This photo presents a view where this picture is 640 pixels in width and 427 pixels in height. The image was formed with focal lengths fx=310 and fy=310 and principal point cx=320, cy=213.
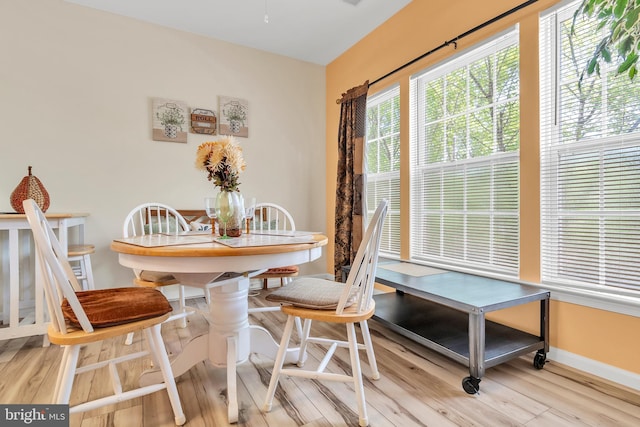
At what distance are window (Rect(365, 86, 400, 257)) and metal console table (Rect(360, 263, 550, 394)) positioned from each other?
75 cm

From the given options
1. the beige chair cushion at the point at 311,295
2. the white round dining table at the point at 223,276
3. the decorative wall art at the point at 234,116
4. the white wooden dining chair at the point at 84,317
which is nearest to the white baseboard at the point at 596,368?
the beige chair cushion at the point at 311,295

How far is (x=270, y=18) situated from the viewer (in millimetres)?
2859

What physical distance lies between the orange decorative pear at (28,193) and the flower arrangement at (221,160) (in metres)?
1.52

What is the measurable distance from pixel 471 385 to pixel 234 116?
305 centimetres

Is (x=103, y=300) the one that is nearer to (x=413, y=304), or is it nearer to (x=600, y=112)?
(x=413, y=304)

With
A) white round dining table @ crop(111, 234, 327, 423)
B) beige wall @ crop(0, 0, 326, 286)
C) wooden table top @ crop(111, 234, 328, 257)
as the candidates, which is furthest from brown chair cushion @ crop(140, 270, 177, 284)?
beige wall @ crop(0, 0, 326, 286)

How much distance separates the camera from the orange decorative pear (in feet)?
6.98

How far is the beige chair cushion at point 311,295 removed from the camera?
1.32m

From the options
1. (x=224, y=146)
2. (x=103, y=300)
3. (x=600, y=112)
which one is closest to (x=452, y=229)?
(x=600, y=112)

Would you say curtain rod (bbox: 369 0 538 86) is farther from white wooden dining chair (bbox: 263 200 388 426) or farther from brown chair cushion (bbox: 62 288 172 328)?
brown chair cushion (bbox: 62 288 172 328)

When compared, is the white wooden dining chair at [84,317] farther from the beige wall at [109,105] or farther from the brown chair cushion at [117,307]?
the beige wall at [109,105]

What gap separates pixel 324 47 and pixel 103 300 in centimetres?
317

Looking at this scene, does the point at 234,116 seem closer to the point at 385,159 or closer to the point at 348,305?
the point at 385,159

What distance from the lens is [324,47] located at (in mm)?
3385
